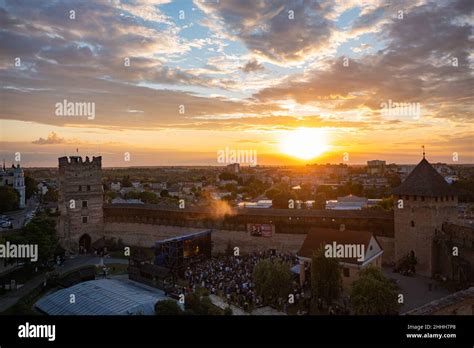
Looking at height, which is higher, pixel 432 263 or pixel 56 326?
pixel 56 326

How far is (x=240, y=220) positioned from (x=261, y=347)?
982 inches

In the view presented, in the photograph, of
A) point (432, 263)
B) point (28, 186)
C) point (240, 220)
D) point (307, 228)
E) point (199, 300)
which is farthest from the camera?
point (28, 186)

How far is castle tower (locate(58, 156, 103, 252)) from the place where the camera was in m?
31.1

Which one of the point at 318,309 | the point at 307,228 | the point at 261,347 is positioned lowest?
the point at 318,309

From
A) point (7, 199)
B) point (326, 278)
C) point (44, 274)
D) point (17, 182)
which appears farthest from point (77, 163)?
point (17, 182)

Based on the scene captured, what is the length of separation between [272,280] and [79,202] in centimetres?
1984

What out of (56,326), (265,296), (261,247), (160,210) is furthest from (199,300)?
(160,210)

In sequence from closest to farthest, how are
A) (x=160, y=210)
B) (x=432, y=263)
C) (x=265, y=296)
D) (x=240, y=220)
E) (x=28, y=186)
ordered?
1. (x=265, y=296)
2. (x=432, y=263)
3. (x=240, y=220)
4. (x=160, y=210)
5. (x=28, y=186)

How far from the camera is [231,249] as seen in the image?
1123 inches

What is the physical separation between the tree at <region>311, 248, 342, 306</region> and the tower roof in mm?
7881

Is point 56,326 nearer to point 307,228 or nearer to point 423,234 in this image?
point 423,234

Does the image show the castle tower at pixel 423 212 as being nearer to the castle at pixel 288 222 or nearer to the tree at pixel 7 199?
the castle at pixel 288 222

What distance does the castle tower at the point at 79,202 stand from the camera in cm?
3108

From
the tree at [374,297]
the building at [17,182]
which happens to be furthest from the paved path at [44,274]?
the building at [17,182]
